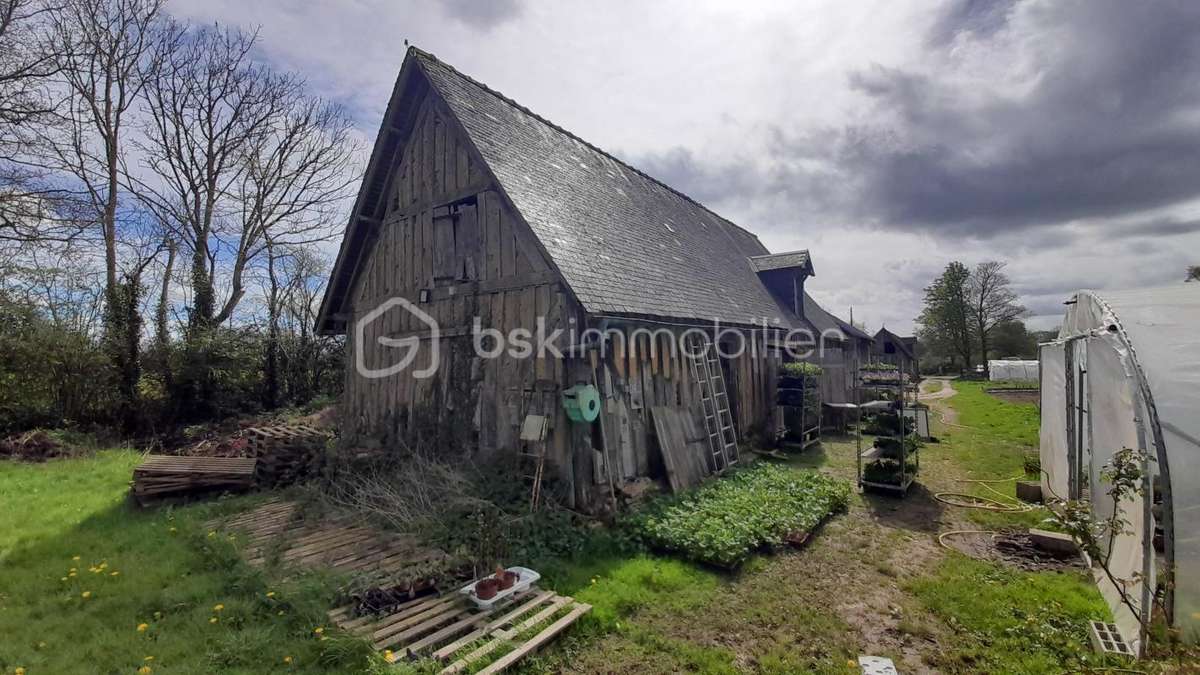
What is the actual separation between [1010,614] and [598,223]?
761 cm

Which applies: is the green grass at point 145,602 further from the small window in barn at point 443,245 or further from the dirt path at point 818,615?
the small window in barn at point 443,245

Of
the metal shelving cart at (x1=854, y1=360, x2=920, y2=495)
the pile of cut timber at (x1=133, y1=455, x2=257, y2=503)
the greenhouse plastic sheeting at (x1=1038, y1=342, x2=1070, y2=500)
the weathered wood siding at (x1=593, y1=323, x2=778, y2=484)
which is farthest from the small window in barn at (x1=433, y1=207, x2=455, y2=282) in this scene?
the greenhouse plastic sheeting at (x1=1038, y1=342, x2=1070, y2=500)

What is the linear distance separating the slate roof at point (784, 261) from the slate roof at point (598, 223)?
66.6 inches

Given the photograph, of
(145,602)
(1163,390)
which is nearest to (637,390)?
(1163,390)

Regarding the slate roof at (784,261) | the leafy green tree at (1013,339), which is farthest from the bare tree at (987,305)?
the slate roof at (784,261)

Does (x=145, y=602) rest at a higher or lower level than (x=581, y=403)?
lower

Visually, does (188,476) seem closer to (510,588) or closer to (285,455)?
(285,455)

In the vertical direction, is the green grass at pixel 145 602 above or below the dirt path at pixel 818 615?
above

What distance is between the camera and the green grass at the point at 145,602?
397 centimetres

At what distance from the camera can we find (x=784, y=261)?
15.8m

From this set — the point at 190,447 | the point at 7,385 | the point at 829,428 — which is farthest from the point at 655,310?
the point at 7,385

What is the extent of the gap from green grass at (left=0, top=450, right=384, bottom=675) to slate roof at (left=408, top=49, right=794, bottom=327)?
14.3 feet

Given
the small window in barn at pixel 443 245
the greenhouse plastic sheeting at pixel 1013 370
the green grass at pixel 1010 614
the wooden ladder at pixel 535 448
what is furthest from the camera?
the greenhouse plastic sheeting at pixel 1013 370

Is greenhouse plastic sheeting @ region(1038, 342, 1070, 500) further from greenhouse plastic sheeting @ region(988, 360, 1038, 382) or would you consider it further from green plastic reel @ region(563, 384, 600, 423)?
greenhouse plastic sheeting @ region(988, 360, 1038, 382)
